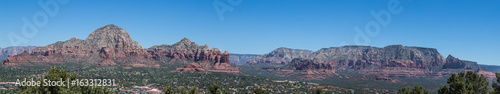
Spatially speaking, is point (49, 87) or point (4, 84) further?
point (4, 84)

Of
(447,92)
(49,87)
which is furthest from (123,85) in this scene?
(447,92)

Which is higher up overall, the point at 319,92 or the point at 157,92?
the point at 319,92

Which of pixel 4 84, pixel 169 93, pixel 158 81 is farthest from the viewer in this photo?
pixel 158 81

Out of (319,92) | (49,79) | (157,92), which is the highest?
(49,79)

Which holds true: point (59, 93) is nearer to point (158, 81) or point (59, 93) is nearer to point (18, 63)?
point (158, 81)

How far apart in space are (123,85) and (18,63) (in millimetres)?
114741

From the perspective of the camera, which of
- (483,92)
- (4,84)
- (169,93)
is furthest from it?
(4,84)

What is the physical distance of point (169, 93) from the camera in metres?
50.9

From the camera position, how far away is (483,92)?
55.9 m

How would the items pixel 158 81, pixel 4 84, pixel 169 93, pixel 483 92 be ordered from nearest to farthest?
pixel 169 93 → pixel 483 92 → pixel 4 84 → pixel 158 81

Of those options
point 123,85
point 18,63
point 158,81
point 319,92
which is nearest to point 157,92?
point 123,85

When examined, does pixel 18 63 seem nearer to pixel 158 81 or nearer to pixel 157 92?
pixel 158 81

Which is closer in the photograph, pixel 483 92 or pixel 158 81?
pixel 483 92

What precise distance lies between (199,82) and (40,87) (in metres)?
125
